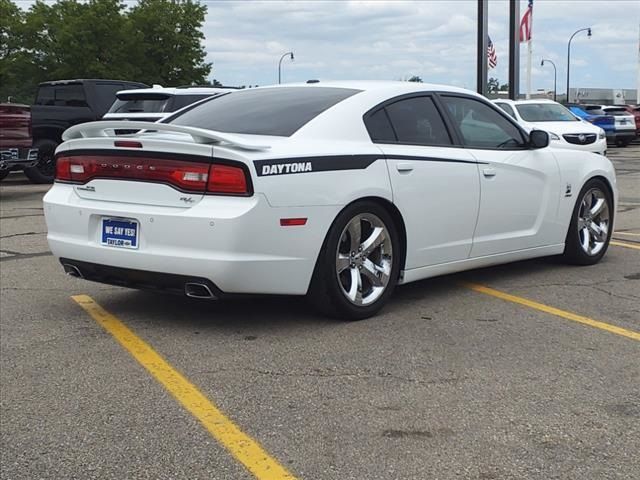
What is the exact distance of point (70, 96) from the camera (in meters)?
16.7

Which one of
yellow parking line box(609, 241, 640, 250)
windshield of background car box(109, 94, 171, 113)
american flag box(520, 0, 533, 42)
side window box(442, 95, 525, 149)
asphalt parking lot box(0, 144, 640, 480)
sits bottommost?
yellow parking line box(609, 241, 640, 250)

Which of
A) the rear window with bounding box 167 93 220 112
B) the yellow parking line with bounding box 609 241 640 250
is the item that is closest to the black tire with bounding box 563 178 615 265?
the yellow parking line with bounding box 609 241 640 250

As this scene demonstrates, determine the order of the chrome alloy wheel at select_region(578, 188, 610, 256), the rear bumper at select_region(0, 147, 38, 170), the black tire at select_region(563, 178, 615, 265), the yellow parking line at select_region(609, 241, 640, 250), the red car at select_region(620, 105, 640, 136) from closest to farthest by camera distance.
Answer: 1. the black tire at select_region(563, 178, 615, 265)
2. the chrome alloy wheel at select_region(578, 188, 610, 256)
3. the yellow parking line at select_region(609, 241, 640, 250)
4. the rear bumper at select_region(0, 147, 38, 170)
5. the red car at select_region(620, 105, 640, 136)

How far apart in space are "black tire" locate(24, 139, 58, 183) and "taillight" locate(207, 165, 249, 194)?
11.9 metres

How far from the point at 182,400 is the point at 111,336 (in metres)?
1.25

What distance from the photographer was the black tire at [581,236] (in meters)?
6.74

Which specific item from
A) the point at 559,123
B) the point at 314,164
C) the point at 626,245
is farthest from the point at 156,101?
the point at 559,123

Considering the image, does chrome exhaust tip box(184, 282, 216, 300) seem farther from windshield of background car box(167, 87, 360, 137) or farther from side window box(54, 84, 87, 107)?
side window box(54, 84, 87, 107)

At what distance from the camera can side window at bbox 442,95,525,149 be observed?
19.4 ft

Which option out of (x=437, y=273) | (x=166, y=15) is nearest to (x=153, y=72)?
(x=166, y=15)

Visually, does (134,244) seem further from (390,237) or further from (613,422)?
(613,422)

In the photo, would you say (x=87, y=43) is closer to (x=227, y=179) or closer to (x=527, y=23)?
(x=527, y=23)

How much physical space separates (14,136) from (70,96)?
12.9ft

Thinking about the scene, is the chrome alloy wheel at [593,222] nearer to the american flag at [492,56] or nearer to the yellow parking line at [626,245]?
the yellow parking line at [626,245]
